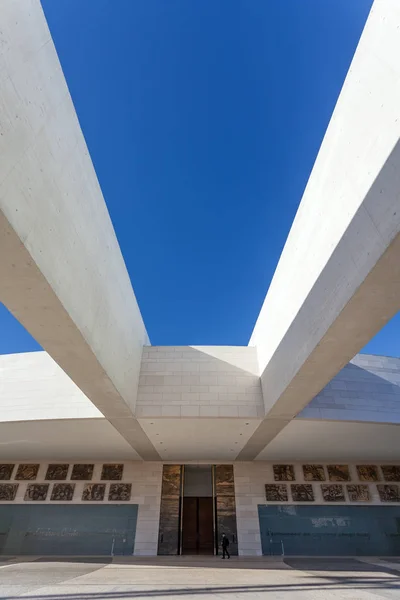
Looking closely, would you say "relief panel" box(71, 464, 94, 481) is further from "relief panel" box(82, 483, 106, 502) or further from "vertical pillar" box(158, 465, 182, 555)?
"vertical pillar" box(158, 465, 182, 555)

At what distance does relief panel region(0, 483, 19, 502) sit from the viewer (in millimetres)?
14930

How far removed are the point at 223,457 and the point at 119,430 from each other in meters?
5.99

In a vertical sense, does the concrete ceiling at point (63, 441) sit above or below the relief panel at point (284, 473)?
above

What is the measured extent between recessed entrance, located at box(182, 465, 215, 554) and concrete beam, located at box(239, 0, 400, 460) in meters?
10.1

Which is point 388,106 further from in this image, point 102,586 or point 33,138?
point 102,586

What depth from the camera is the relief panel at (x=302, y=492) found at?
14.8 metres

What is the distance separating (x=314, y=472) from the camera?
1530 centimetres

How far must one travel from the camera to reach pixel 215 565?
35.8 ft

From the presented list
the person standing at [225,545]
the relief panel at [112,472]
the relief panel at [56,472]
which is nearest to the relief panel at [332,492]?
the person standing at [225,545]

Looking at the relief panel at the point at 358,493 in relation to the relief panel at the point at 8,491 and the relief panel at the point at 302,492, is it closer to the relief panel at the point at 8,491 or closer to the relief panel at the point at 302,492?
the relief panel at the point at 302,492

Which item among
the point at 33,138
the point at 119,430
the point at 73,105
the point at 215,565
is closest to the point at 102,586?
the point at 119,430

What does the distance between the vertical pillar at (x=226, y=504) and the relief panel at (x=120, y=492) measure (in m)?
3.94

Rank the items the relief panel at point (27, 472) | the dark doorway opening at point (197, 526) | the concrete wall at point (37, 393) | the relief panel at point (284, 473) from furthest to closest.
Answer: the relief panel at point (27, 472) < the relief panel at point (284, 473) < the dark doorway opening at point (197, 526) < the concrete wall at point (37, 393)

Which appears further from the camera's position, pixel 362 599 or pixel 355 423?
pixel 355 423
